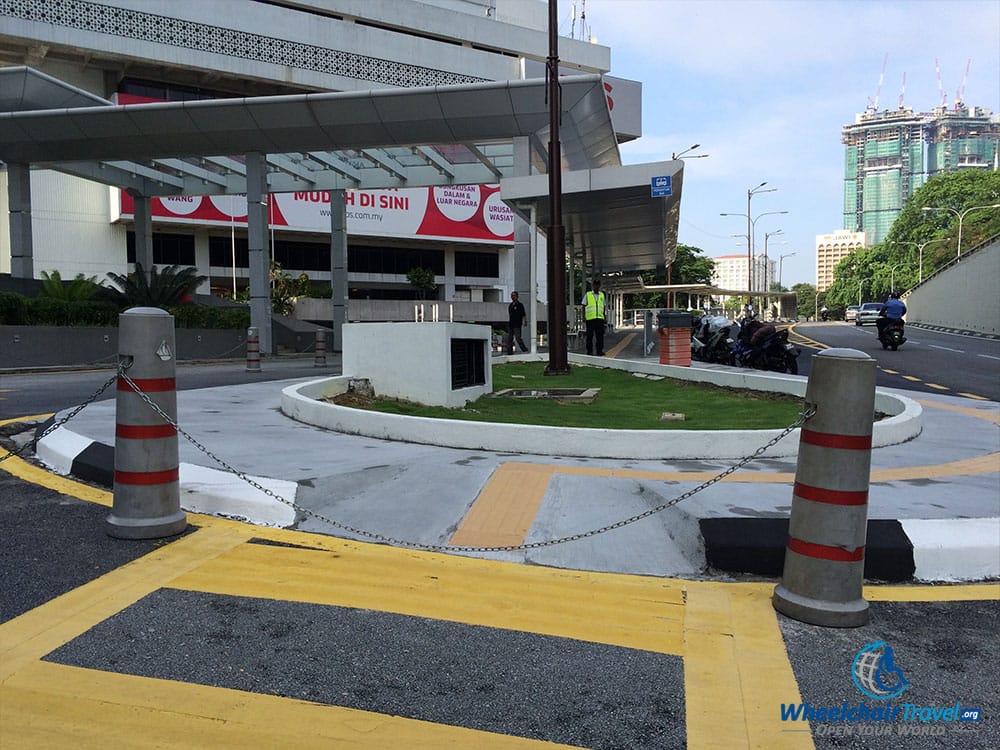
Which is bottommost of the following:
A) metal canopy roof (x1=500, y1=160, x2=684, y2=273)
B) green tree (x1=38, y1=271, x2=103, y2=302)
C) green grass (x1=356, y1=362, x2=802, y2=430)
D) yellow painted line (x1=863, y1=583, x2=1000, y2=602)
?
yellow painted line (x1=863, y1=583, x2=1000, y2=602)

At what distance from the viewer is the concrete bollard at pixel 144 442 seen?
13.2ft

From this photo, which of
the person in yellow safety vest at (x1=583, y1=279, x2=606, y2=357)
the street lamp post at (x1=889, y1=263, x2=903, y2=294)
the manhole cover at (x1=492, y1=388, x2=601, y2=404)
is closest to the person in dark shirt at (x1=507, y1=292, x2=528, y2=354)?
the person in yellow safety vest at (x1=583, y1=279, x2=606, y2=357)

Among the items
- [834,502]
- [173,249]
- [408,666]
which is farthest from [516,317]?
[173,249]

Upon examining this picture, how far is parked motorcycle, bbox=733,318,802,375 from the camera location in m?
14.2

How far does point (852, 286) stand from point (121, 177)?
13038cm

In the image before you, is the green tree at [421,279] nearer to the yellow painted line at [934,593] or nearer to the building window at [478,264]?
the building window at [478,264]

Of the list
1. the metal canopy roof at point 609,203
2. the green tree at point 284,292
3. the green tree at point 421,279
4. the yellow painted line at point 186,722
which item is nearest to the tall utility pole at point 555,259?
the metal canopy roof at point 609,203

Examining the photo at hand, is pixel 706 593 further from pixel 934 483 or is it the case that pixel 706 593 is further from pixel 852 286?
pixel 852 286

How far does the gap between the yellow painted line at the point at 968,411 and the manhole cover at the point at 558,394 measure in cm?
468

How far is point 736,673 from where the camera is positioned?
2645mm

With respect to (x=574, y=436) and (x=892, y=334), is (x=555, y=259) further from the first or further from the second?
(x=892, y=334)

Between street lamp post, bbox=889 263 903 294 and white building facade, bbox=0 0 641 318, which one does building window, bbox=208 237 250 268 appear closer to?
white building facade, bbox=0 0 641 318

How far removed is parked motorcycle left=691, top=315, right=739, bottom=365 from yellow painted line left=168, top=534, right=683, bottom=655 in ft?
45.8

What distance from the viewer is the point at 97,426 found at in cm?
717
